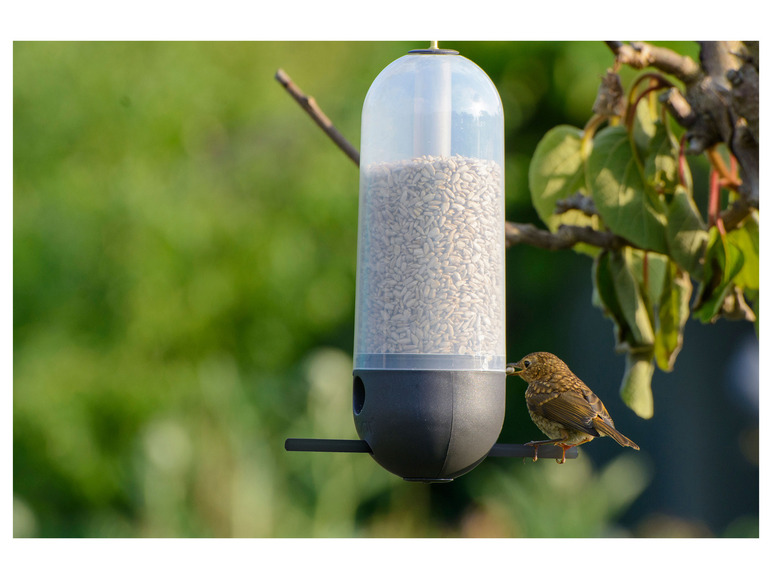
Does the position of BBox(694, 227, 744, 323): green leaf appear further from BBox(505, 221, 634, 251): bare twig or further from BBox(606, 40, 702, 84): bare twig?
BBox(606, 40, 702, 84): bare twig

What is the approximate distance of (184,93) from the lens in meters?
6.26

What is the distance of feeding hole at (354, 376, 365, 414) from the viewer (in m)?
1.87

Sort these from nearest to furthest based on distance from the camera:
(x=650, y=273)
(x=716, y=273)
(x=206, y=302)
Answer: (x=716, y=273) < (x=650, y=273) < (x=206, y=302)

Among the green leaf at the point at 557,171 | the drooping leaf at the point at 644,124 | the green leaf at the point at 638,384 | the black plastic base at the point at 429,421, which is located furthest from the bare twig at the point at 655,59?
the black plastic base at the point at 429,421

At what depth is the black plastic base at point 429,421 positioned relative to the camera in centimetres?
171

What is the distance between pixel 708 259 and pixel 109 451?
5201mm

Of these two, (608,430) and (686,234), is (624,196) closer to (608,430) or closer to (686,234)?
(686,234)

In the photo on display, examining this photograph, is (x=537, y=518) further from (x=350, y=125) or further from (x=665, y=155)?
(x=665, y=155)

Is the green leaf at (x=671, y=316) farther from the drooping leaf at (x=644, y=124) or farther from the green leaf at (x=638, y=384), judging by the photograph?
the drooping leaf at (x=644, y=124)

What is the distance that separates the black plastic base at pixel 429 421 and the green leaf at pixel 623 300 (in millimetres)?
494

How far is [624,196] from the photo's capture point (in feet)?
6.48

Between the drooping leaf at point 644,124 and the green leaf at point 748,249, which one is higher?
the drooping leaf at point 644,124

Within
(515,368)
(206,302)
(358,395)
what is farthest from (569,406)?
(206,302)

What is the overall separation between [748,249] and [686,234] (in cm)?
15
